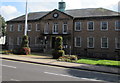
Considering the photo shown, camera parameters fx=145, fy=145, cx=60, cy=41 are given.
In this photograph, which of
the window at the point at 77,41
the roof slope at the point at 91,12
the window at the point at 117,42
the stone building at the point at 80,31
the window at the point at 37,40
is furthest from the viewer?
the window at the point at 37,40

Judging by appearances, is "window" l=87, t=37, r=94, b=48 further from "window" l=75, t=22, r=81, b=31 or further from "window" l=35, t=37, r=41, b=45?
"window" l=35, t=37, r=41, b=45

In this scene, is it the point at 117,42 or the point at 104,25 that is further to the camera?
the point at 104,25

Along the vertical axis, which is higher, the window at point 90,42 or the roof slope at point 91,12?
the roof slope at point 91,12

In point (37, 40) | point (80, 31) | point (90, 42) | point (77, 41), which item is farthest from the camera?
point (37, 40)

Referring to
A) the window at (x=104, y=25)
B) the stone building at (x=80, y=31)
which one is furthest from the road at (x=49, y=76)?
the window at (x=104, y=25)

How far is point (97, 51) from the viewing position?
90.6 feet

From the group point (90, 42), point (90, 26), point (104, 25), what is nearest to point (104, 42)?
point (90, 42)

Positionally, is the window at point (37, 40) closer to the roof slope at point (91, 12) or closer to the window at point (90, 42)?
the roof slope at point (91, 12)

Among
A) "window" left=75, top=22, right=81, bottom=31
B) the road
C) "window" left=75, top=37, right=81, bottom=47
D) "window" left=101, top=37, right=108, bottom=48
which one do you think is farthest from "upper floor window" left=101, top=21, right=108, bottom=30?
the road

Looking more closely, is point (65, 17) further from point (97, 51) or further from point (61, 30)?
point (97, 51)

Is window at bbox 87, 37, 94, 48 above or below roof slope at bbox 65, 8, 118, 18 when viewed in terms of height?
below

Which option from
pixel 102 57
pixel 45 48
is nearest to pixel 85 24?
pixel 102 57

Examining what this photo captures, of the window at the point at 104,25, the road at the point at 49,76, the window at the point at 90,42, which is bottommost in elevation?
the road at the point at 49,76

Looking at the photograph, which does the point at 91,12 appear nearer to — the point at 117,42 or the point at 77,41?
the point at 77,41
